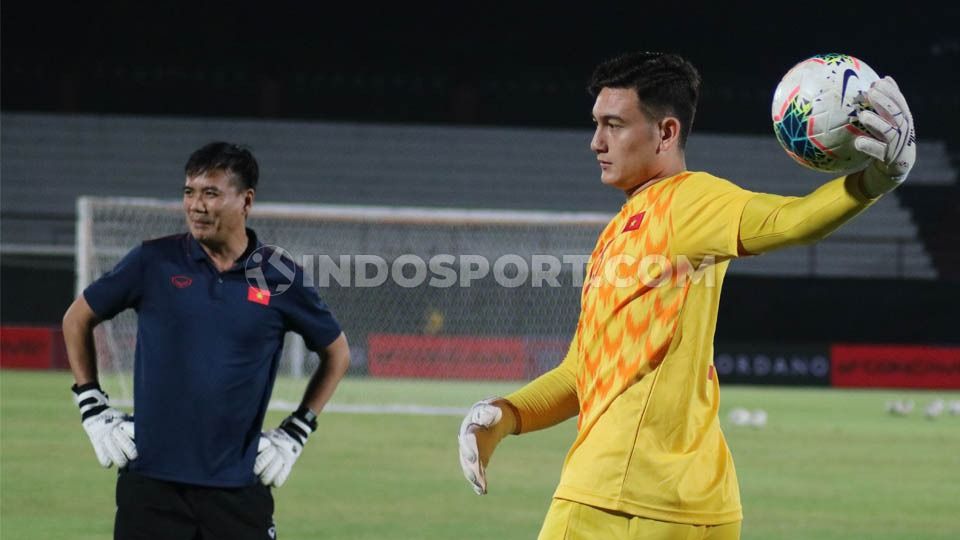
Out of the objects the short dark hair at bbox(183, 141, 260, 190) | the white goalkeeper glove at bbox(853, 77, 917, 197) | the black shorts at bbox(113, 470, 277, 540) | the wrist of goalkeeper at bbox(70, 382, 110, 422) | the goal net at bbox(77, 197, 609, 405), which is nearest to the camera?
the white goalkeeper glove at bbox(853, 77, 917, 197)

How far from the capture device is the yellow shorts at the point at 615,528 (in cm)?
299

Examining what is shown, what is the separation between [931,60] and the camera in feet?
105

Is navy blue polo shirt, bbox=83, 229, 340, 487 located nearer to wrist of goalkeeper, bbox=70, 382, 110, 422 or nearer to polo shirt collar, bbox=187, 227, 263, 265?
polo shirt collar, bbox=187, 227, 263, 265

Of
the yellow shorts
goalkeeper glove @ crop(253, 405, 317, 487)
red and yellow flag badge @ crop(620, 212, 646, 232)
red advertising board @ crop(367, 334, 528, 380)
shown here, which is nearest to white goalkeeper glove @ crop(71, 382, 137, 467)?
goalkeeper glove @ crop(253, 405, 317, 487)

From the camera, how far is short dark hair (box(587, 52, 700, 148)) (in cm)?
319

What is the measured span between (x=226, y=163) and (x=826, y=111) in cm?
246

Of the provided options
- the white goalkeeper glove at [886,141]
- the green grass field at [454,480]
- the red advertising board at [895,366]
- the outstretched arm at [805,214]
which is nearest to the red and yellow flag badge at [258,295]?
the outstretched arm at [805,214]

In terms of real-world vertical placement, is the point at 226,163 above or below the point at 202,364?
above

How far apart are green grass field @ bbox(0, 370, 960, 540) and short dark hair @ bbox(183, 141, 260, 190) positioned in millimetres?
3225

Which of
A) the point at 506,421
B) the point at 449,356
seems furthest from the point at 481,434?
the point at 449,356

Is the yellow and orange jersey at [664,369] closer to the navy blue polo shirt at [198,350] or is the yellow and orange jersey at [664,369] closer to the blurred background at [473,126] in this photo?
the navy blue polo shirt at [198,350]

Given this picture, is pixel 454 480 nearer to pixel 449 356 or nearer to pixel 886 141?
pixel 886 141

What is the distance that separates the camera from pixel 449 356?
21.6 metres

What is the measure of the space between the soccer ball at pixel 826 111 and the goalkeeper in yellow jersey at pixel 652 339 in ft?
1.06
